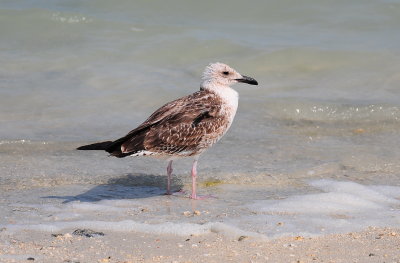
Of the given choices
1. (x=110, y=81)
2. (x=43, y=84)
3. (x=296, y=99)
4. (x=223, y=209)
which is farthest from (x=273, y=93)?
(x=223, y=209)

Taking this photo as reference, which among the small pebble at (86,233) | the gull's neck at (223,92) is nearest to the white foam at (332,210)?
the gull's neck at (223,92)

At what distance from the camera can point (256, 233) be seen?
6.20m

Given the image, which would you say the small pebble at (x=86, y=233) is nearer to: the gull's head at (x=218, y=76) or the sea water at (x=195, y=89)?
the sea water at (x=195, y=89)

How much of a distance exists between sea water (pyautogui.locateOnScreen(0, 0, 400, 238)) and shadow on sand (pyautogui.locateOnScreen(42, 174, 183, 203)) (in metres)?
0.02

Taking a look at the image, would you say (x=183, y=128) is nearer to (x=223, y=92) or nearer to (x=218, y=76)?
(x=223, y=92)

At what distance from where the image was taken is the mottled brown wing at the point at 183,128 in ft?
24.5

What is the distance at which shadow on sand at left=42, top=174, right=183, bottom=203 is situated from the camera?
7.43 meters

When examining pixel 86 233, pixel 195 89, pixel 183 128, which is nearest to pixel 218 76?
pixel 183 128

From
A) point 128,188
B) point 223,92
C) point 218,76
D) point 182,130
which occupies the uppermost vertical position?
point 218,76

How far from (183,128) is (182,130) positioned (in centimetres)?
2

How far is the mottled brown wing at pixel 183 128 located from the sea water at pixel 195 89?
1.56ft

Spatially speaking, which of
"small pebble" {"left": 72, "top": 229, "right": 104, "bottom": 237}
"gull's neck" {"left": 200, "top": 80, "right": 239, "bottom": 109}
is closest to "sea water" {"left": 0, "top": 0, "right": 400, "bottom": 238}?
"small pebble" {"left": 72, "top": 229, "right": 104, "bottom": 237}

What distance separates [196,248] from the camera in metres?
5.84

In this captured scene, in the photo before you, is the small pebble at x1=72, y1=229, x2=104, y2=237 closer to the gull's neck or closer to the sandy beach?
the sandy beach
